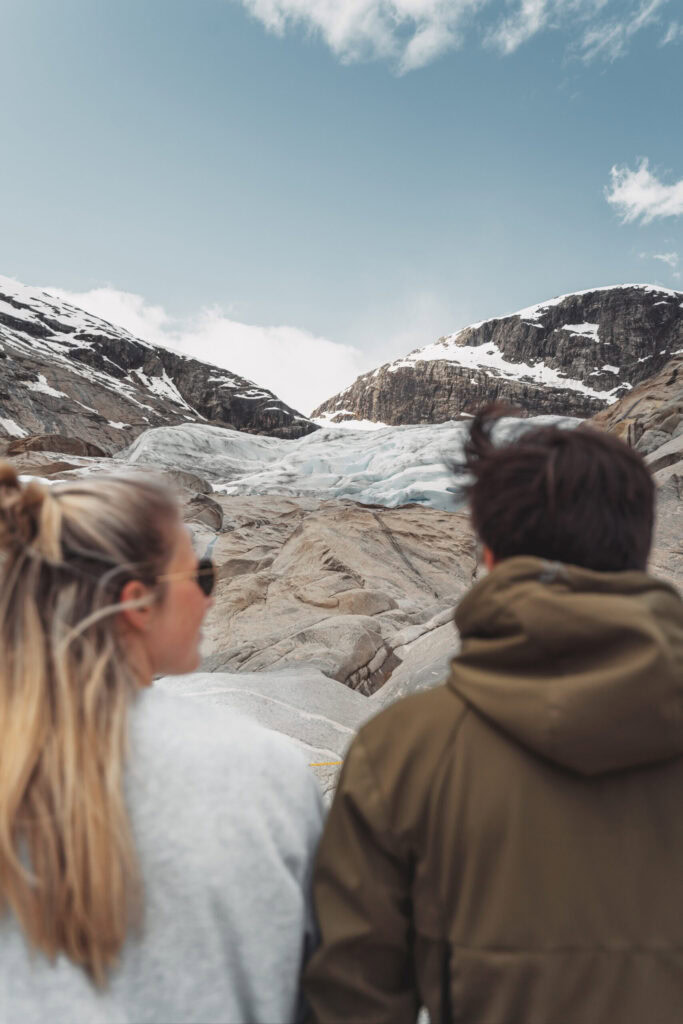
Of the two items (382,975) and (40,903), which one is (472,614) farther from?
(40,903)

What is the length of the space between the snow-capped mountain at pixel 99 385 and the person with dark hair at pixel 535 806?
4719cm

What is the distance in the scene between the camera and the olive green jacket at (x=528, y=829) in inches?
34.9

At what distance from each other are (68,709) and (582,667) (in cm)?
82

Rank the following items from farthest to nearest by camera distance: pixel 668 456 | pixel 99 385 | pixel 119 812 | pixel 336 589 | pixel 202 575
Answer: pixel 99 385 < pixel 668 456 < pixel 336 589 < pixel 202 575 < pixel 119 812

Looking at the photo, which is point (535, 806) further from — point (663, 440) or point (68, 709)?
point (663, 440)

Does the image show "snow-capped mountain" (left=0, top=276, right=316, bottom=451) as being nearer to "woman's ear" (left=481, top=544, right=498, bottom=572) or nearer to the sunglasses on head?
the sunglasses on head

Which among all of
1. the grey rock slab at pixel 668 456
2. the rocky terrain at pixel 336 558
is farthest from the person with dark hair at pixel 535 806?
the grey rock slab at pixel 668 456

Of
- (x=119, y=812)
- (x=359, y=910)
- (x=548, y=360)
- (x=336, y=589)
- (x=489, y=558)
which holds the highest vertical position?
(x=548, y=360)

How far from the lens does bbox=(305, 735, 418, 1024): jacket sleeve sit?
1.01 metres

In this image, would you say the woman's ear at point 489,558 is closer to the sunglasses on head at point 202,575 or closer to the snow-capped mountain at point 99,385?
the sunglasses on head at point 202,575

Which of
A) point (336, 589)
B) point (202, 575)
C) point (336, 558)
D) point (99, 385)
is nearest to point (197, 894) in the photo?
point (202, 575)

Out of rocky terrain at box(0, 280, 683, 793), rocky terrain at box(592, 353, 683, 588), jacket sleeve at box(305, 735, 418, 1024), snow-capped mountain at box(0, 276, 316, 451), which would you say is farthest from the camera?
snow-capped mountain at box(0, 276, 316, 451)

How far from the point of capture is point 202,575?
1316 mm

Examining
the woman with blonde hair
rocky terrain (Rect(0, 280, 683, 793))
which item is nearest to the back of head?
the woman with blonde hair
